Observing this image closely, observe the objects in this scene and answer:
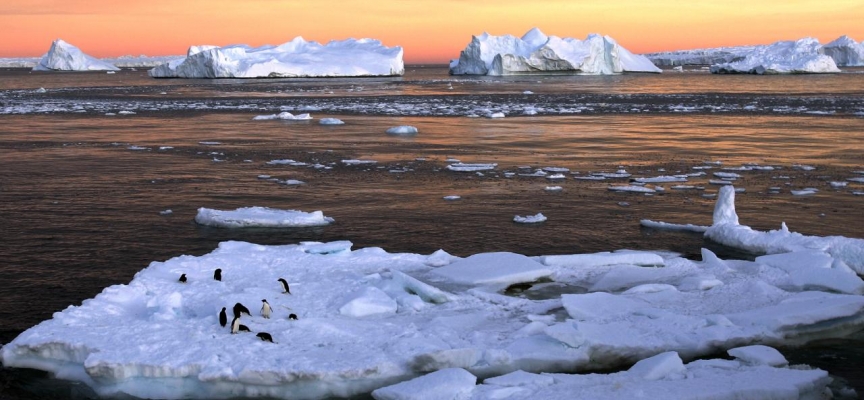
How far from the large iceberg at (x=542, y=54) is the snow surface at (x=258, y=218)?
62077 millimetres

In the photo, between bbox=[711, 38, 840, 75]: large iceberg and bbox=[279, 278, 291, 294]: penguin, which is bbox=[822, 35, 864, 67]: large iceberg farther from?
bbox=[279, 278, 291, 294]: penguin

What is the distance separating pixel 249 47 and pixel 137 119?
51.9 meters

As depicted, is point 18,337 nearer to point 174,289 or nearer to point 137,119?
point 174,289

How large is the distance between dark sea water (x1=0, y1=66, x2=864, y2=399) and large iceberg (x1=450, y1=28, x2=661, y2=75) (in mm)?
43190

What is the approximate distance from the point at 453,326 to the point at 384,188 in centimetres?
783

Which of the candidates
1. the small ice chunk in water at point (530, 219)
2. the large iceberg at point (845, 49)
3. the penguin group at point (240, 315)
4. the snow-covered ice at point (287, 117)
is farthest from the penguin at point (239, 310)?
the large iceberg at point (845, 49)

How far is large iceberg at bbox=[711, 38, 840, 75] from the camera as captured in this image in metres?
79.5

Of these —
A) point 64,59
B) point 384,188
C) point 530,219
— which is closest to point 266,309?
point 530,219

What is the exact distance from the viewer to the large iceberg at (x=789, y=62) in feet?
261

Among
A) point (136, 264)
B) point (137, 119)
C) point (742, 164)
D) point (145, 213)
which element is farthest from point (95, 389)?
point (137, 119)

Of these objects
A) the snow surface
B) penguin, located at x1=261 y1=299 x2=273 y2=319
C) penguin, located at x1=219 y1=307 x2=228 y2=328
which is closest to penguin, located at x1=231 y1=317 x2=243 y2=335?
penguin, located at x1=219 y1=307 x2=228 y2=328

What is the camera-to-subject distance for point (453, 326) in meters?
7.39

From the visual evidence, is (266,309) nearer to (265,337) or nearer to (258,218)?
(265,337)

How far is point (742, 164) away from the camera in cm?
1780
